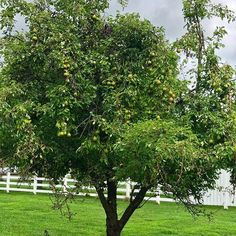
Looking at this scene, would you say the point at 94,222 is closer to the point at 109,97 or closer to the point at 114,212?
the point at 114,212

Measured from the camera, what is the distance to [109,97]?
229 inches

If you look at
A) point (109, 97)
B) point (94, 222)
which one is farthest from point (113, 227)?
point (94, 222)

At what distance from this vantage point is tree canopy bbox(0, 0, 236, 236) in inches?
219

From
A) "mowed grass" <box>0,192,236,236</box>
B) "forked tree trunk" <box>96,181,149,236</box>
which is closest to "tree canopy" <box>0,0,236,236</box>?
"forked tree trunk" <box>96,181,149,236</box>

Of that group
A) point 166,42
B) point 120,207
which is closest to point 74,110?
point 166,42

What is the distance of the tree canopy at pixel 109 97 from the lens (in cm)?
557

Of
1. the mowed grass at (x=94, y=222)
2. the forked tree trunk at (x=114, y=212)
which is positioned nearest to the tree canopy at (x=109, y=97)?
the forked tree trunk at (x=114, y=212)

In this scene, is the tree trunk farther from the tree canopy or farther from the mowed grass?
the mowed grass

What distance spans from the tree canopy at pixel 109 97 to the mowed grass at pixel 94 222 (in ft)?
18.4

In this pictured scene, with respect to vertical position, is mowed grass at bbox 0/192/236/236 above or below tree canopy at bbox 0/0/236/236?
below

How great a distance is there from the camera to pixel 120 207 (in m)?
17.4

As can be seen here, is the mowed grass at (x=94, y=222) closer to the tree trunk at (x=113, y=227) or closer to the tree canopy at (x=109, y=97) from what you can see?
the tree trunk at (x=113, y=227)

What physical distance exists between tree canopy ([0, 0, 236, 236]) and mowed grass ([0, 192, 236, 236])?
5613mm

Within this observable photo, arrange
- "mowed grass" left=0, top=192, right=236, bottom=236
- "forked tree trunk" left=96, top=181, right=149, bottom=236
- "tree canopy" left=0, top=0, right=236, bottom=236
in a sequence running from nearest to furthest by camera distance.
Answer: "tree canopy" left=0, top=0, right=236, bottom=236, "forked tree trunk" left=96, top=181, right=149, bottom=236, "mowed grass" left=0, top=192, right=236, bottom=236
